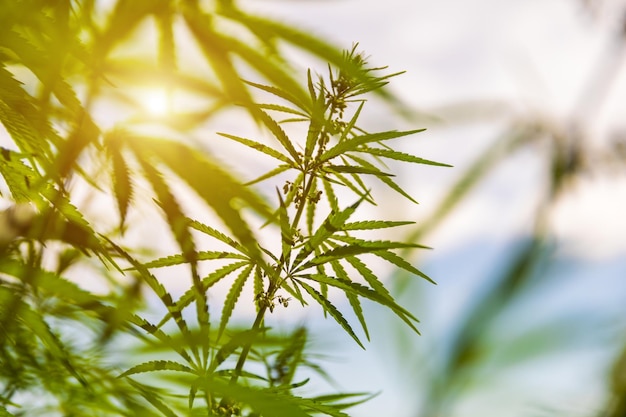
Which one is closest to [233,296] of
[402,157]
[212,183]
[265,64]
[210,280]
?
[210,280]

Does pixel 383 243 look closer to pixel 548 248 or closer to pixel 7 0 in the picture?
pixel 548 248

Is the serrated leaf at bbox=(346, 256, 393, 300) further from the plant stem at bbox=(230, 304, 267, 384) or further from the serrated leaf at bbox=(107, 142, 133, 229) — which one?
the serrated leaf at bbox=(107, 142, 133, 229)

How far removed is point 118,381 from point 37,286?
15 cm

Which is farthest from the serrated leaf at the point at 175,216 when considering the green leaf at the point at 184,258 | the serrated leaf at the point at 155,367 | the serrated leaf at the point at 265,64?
the serrated leaf at the point at 265,64

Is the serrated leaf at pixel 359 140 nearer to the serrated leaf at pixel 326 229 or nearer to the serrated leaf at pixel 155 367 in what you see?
the serrated leaf at pixel 326 229

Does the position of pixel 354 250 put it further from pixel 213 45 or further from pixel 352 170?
pixel 213 45

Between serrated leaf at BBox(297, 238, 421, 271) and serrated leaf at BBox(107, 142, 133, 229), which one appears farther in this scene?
serrated leaf at BBox(107, 142, 133, 229)

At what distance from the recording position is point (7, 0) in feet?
2.77

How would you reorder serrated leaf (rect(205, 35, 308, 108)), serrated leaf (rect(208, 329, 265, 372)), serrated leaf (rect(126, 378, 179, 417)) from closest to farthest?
1. serrated leaf (rect(208, 329, 265, 372))
2. serrated leaf (rect(126, 378, 179, 417))
3. serrated leaf (rect(205, 35, 308, 108))

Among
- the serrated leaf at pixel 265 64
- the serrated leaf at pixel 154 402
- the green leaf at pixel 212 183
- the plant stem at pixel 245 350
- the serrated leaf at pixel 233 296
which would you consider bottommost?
the serrated leaf at pixel 154 402

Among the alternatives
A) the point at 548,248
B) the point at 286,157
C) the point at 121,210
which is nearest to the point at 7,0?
the point at 121,210

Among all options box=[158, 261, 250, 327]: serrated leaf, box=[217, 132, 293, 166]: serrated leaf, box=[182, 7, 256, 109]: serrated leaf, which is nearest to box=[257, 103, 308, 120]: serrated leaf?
box=[217, 132, 293, 166]: serrated leaf

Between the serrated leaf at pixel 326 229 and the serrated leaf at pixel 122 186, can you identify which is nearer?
the serrated leaf at pixel 326 229

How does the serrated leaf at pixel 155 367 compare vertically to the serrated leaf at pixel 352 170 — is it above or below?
below
